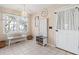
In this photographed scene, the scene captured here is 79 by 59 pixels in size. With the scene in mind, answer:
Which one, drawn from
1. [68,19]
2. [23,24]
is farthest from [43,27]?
[68,19]

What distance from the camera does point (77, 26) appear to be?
5.90 feet

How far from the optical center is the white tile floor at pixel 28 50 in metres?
1.77

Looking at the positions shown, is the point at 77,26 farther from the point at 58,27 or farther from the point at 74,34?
the point at 58,27

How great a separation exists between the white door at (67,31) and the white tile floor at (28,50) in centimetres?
16

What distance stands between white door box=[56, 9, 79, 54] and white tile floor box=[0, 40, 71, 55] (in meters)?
0.16

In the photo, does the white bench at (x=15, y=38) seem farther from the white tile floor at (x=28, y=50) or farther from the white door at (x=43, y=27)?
the white door at (x=43, y=27)

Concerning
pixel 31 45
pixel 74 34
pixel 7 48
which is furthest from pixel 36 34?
pixel 74 34

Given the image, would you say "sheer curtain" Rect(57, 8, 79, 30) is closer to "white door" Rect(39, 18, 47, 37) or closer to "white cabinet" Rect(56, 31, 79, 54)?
"white cabinet" Rect(56, 31, 79, 54)

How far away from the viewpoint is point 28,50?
1839 millimetres

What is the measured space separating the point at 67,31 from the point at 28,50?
91cm

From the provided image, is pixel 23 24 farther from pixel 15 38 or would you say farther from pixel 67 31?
pixel 67 31

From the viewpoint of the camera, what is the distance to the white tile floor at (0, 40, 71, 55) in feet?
5.82
